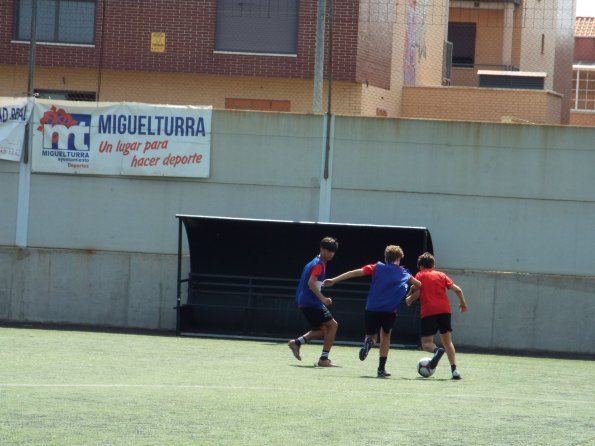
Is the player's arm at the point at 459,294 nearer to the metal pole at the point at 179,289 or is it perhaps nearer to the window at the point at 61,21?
the metal pole at the point at 179,289

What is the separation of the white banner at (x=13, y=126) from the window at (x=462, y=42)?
23840mm

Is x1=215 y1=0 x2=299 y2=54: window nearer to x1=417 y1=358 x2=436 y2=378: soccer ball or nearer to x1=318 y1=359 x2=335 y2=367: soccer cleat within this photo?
x1=318 y1=359 x2=335 y2=367: soccer cleat

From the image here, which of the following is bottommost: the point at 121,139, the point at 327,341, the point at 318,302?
the point at 327,341

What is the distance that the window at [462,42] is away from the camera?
42.0 meters

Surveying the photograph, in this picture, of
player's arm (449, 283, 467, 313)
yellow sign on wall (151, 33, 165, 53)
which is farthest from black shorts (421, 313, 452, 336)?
yellow sign on wall (151, 33, 165, 53)

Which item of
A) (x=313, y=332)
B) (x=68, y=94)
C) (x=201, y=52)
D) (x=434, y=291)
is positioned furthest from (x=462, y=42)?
(x=434, y=291)

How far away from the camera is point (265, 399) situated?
10828mm

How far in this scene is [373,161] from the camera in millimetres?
19859

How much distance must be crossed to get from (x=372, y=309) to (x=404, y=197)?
5784mm

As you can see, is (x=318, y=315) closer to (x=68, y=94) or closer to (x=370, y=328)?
(x=370, y=328)

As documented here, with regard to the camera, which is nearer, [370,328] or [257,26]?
[370,328]

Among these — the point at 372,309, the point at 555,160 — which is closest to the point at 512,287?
the point at 555,160

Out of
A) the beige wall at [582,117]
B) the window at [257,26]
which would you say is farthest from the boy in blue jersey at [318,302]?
the beige wall at [582,117]

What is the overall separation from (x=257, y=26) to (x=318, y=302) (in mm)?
15587
